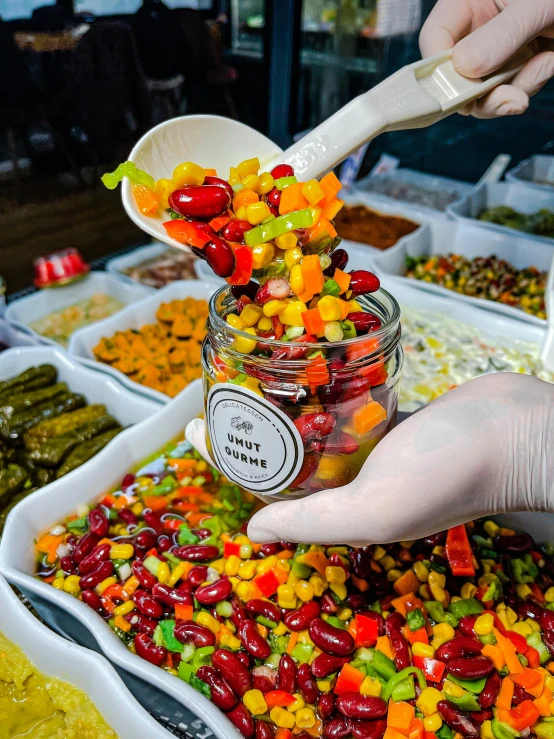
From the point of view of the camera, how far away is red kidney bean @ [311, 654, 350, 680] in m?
1.53

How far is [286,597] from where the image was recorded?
1686 mm

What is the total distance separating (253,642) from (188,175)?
1202 mm

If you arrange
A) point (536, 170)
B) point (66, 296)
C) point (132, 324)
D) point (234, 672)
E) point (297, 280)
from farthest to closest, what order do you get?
1. point (536, 170)
2. point (66, 296)
3. point (132, 324)
4. point (234, 672)
5. point (297, 280)

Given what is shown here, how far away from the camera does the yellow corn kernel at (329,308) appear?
1231 millimetres

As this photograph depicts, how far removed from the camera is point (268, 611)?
1666 mm

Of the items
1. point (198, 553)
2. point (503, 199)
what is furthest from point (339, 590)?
point (503, 199)

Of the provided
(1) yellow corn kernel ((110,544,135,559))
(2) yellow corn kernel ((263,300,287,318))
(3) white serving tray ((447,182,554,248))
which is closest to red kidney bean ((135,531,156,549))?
(1) yellow corn kernel ((110,544,135,559))

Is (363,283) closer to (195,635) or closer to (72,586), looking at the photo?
(195,635)

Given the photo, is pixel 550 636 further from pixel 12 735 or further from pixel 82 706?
pixel 12 735

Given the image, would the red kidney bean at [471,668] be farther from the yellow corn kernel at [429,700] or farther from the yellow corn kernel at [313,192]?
the yellow corn kernel at [313,192]

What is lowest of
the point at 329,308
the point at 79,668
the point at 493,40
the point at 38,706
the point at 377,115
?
the point at 38,706

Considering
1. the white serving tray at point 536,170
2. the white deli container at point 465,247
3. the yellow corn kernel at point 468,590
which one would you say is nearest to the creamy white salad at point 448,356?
the white deli container at point 465,247

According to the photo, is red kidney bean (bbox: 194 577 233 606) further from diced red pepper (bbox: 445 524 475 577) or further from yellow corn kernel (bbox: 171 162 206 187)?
yellow corn kernel (bbox: 171 162 206 187)

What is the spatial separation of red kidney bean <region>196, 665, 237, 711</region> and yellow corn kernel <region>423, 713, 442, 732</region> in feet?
1.52
